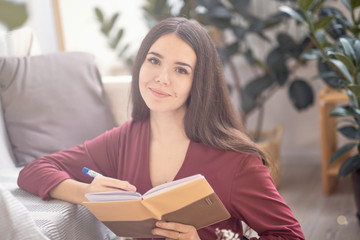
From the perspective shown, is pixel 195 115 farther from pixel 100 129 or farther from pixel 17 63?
pixel 17 63

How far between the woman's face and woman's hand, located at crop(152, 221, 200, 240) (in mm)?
319

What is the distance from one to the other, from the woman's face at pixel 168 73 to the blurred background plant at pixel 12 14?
149cm

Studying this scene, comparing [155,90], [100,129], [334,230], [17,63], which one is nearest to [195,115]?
[155,90]

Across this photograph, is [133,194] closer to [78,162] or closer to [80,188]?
[80,188]

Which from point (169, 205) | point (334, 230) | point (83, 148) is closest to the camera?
point (169, 205)

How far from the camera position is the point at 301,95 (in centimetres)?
279

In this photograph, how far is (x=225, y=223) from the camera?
133 centimetres

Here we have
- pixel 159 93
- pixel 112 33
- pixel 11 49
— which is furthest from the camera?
pixel 112 33

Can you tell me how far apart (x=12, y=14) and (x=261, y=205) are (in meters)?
1.94

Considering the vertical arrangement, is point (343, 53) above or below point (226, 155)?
above

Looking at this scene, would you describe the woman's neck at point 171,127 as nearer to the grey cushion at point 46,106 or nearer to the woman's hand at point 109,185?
the woman's hand at point 109,185

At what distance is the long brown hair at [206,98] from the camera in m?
1.32

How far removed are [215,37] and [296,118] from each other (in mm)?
768

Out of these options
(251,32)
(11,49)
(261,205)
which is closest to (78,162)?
(261,205)
